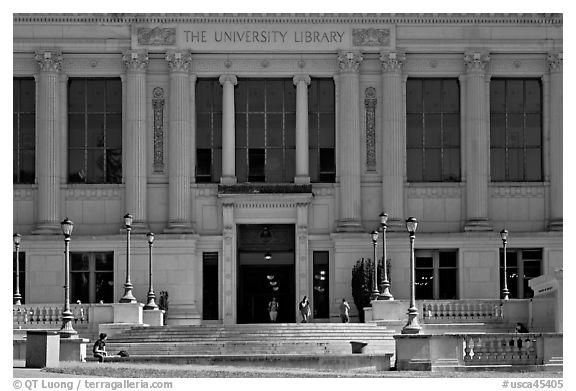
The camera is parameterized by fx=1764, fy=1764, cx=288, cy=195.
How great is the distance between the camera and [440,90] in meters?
86.1

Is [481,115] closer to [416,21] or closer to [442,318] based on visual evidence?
[416,21]

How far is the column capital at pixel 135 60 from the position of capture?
8506 centimetres

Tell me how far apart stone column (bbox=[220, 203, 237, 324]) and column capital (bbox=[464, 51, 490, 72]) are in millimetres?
13320

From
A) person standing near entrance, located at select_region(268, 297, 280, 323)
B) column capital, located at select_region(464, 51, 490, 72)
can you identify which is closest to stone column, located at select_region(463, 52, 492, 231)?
column capital, located at select_region(464, 51, 490, 72)

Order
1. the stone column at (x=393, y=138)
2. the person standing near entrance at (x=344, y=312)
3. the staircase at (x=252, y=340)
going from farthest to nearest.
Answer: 1. the stone column at (x=393, y=138)
2. the person standing near entrance at (x=344, y=312)
3. the staircase at (x=252, y=340)

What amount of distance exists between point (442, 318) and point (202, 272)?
15.0 m

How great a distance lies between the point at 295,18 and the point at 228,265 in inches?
484

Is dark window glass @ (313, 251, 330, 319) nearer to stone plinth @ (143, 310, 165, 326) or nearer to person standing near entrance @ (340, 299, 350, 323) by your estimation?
person standing near entrance @ (340, 299, 350, 323)

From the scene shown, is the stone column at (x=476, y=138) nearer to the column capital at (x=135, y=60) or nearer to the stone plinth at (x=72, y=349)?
the column capital at (x=135, y=60)

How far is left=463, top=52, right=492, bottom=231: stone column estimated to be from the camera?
85.2m

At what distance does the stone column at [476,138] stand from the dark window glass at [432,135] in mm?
705

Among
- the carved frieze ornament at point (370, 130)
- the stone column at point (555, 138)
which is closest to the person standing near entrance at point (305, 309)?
the carved frieze ornament at point (370, 130)
